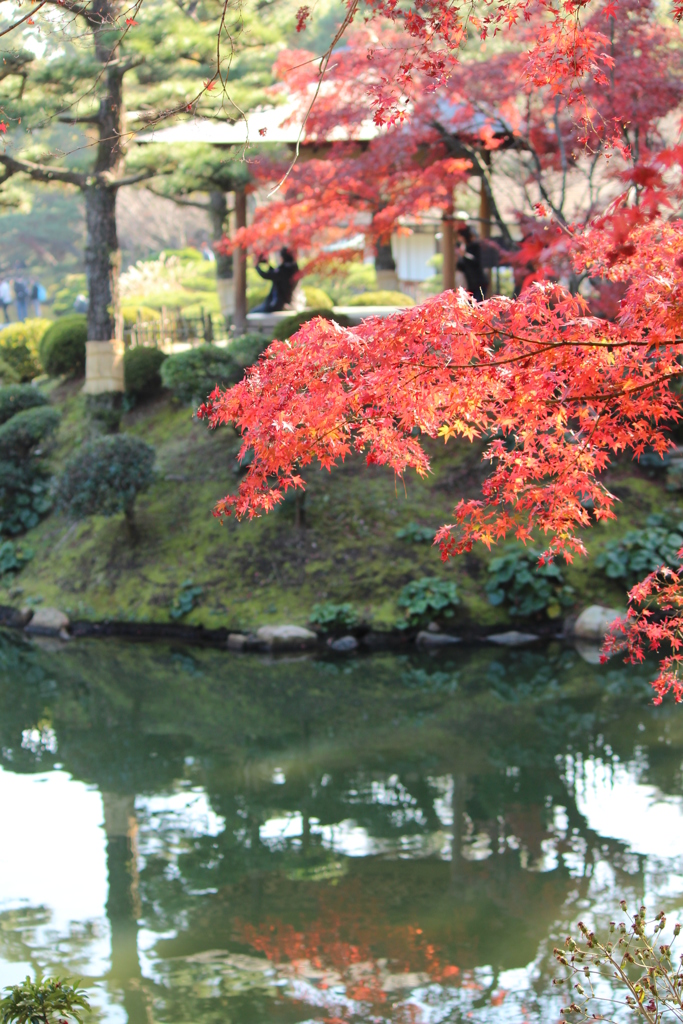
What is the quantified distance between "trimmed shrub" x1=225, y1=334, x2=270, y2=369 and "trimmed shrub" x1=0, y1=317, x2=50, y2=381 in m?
5.00

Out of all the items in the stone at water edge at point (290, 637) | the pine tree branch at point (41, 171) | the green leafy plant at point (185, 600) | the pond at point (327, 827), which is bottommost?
the pond at point (327, 827)

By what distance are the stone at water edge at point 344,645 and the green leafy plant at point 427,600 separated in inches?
18.5

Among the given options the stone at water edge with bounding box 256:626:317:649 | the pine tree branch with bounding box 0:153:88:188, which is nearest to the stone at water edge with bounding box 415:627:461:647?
the stone at water edge with bounding box 256:626:317:649

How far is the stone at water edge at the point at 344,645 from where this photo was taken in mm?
9055

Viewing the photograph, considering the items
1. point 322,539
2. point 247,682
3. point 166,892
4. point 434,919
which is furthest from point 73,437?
point 434,919

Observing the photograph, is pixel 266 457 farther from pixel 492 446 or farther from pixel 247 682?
pixel 247 682

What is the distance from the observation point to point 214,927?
4.79 metres

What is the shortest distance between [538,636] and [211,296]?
651 inches

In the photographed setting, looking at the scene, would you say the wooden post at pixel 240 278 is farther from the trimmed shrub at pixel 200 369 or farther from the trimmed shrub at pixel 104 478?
the trimmed shrub at pixel 104 478

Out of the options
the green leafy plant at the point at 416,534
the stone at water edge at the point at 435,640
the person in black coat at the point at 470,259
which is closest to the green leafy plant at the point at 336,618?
the stone at water edge at the point at 435,640

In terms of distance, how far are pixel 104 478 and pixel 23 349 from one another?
19.3 feet

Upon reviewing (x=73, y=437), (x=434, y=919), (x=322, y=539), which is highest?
(x=73, y=437)

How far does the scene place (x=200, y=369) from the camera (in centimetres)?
1091

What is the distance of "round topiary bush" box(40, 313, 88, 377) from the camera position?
44.2ft
